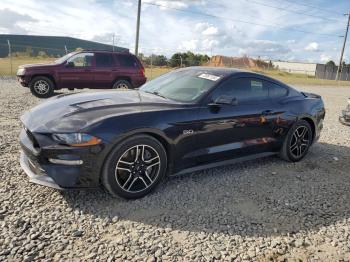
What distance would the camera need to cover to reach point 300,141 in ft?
17.9

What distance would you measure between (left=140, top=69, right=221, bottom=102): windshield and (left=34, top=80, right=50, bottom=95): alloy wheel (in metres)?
7.08

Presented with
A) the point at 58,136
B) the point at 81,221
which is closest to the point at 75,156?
the point at 58,136

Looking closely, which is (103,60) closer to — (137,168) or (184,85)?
(184,85)

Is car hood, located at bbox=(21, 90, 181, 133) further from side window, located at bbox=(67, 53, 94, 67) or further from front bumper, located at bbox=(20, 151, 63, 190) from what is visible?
side window, located at bbox=(67, 53, 94, 67)

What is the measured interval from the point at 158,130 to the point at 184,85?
3.67 ft

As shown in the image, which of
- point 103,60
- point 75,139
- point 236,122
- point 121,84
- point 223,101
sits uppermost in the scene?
point 103,60

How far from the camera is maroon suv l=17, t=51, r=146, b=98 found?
35.7ft

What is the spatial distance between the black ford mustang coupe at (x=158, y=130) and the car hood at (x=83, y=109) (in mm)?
11

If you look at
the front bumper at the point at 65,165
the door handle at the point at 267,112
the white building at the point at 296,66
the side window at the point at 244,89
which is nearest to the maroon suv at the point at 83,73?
the side window at the point at 244,89

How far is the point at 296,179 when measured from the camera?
4.76 m

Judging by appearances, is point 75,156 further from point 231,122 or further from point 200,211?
point 231,122

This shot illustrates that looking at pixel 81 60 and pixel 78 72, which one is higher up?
pixel 81 60

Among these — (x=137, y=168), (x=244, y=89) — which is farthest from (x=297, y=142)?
(x=137, y=168)

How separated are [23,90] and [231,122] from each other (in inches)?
408
